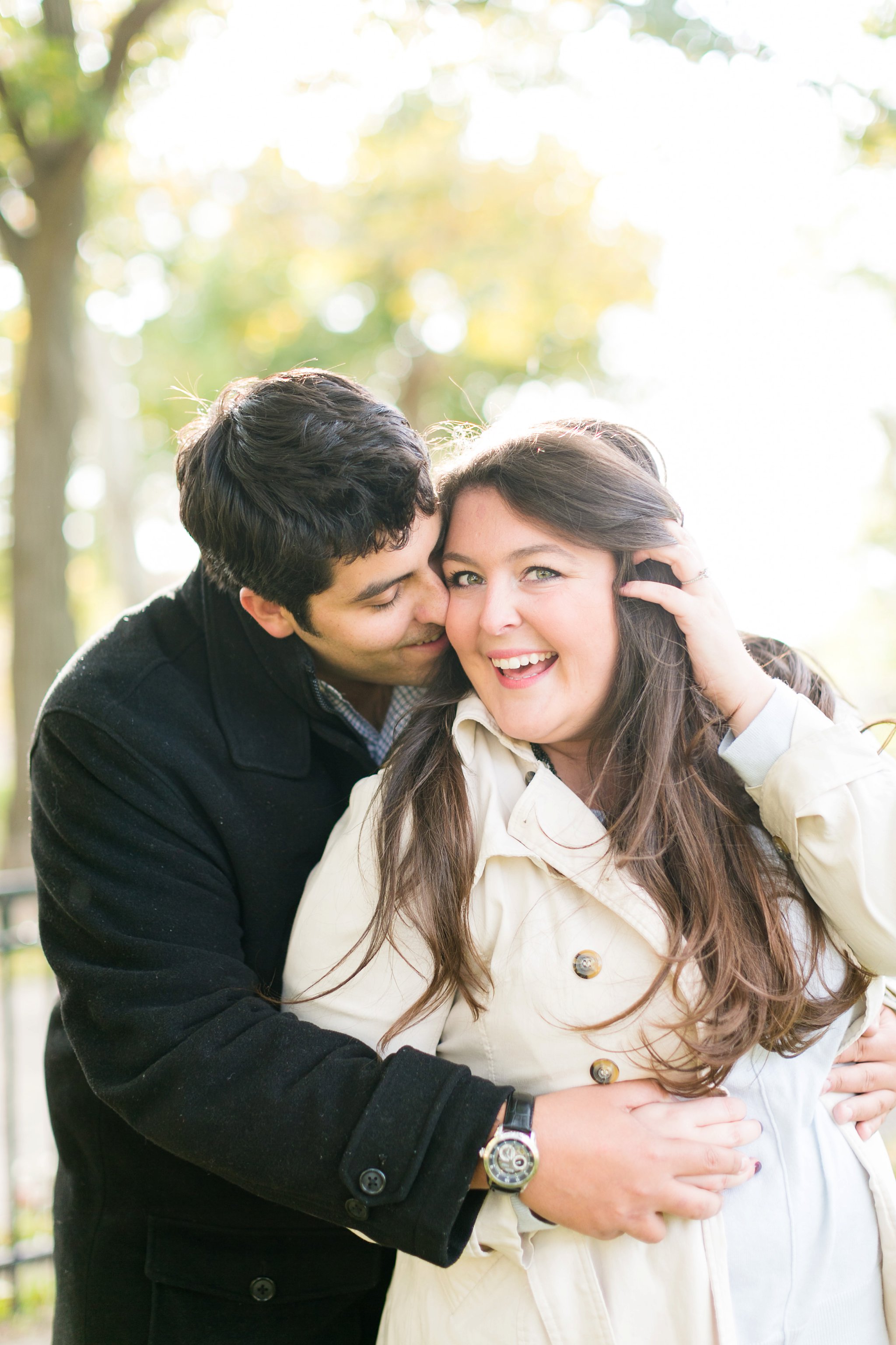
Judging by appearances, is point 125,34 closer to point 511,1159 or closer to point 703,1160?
point 511,1159

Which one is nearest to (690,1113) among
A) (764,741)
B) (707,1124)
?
(707,1124)

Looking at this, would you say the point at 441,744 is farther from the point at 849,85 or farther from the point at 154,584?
the point at 154,584

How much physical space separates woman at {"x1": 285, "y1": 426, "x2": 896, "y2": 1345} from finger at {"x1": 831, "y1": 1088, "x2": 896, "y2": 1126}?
3cm

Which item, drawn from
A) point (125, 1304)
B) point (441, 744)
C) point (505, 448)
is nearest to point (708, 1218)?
point (441, 744)

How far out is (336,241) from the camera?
1462 cm

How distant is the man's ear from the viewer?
252 centimetres

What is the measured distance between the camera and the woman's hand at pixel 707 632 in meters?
2.31

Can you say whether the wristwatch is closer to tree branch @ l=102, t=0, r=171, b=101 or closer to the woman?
the woman

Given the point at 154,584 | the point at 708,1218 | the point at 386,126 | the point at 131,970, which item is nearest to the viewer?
the point at 708,1218

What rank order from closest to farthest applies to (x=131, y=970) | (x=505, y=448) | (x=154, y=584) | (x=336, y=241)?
(x=131, y=970), (x=505, y=448), (x=336, y=241), (x=154, y=584)

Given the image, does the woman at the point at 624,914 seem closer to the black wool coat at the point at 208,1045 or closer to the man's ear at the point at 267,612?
the black wool coat at the point at 208,1045

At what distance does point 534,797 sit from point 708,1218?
2.80ft

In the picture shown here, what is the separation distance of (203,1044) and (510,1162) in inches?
24.3

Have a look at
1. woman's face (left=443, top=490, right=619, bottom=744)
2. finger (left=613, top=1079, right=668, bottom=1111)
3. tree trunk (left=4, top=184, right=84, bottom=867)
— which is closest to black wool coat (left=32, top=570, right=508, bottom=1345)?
finger (left=613, top=1079, right=668, bottom=1111)
